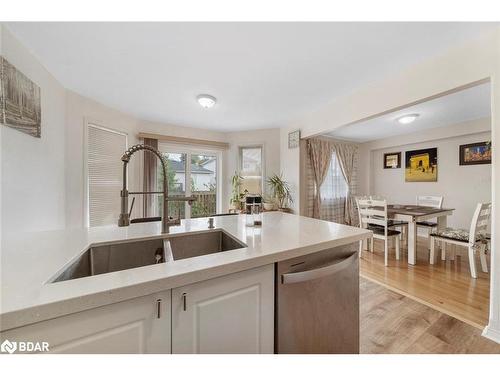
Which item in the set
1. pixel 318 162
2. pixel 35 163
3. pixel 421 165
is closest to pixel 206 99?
pixel 35 163

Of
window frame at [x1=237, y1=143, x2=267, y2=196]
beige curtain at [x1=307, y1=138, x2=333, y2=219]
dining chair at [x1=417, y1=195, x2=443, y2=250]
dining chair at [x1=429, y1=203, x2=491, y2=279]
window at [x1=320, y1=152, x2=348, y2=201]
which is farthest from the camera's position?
window at [x1=320, y1=152, x2=348, y2=201]

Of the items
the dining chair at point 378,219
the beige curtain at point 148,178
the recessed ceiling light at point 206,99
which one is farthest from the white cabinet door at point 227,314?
the beige curtain at point 148,178

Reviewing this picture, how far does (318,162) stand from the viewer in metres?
4.25

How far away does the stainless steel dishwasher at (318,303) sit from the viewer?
85 centimetres

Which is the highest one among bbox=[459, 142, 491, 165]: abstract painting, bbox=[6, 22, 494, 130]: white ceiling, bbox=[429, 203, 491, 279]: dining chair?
bbox=[6, 22, 494, 130]: white ceiling

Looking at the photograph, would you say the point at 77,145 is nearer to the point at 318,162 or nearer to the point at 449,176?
the point at 318,162

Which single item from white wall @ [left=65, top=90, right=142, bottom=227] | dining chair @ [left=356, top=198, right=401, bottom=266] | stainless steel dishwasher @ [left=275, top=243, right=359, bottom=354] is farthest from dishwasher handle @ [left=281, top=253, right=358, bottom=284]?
white wall @ [left=65, top=90, right=142, bottom=227]

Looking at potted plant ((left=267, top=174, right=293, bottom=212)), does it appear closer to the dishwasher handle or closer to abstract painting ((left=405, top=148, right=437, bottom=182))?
the dishwasher handle

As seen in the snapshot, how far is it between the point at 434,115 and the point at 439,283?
8.45ft

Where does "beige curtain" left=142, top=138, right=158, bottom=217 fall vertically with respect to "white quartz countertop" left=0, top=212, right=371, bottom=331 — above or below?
above

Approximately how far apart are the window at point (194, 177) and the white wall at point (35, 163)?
1.55 metres

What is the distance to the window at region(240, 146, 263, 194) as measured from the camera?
3992 mm

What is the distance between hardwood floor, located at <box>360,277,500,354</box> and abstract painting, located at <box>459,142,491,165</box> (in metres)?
3.31
